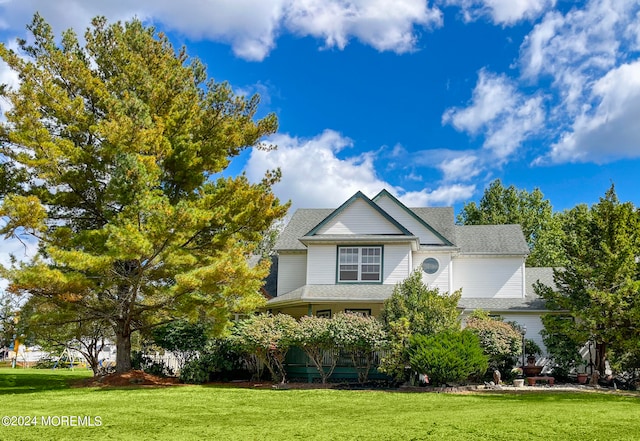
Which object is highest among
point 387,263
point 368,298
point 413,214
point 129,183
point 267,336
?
point 413,214

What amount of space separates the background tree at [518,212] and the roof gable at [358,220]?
25.5m

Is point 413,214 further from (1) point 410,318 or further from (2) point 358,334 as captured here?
(2) point 358,334

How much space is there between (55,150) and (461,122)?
23103 millimetres

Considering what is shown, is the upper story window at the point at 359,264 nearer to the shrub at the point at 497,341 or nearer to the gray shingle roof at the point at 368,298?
the gray shingle roof at the point at 368,298

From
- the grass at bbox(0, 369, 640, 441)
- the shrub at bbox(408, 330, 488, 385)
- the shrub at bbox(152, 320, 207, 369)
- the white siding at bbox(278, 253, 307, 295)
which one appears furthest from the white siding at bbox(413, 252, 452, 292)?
the shrub at bbox(152, 320, 207, 369)

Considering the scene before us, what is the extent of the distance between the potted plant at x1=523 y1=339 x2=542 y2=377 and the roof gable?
7.21 m

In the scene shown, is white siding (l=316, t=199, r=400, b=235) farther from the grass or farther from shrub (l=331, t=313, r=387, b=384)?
the grass

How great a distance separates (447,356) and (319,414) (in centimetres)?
654

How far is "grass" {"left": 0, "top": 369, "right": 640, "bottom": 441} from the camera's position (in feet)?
33.3

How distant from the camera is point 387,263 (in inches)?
1038

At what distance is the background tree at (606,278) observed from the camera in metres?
21.3

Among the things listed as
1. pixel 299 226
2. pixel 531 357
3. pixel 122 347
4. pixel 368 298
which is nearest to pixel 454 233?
pixel 368 298

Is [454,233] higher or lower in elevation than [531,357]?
higher

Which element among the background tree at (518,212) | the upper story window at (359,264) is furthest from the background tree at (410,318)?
the background tree at (518,212)
